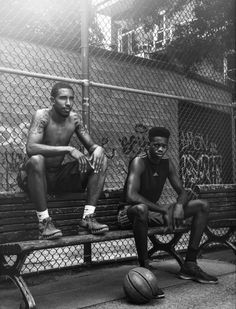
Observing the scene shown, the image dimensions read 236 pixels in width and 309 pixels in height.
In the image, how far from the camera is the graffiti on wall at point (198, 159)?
919 centimetres

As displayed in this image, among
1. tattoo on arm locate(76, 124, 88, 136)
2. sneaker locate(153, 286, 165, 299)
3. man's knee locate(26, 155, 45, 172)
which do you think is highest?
tattoo on arm locate(76, 124, 88, 136)

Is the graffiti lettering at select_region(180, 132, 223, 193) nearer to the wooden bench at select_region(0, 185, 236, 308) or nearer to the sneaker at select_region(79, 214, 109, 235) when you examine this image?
the wooden bench at select_region(0, 185, 236, 308)

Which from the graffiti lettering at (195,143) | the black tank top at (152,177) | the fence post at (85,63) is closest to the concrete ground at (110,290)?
the black tank top at (152,177)

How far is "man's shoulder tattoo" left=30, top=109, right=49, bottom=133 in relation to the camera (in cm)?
384

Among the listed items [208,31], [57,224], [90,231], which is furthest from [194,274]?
[208,31]

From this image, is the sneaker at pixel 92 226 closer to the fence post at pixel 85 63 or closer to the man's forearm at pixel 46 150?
the man's forearm at pixel 46 150

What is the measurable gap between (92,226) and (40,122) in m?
1.06

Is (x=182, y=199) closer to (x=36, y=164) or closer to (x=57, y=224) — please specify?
(x=57, y=224)

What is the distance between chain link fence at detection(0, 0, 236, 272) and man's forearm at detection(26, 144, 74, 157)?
3.69 ft

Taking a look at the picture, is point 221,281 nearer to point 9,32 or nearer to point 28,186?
point 28,186

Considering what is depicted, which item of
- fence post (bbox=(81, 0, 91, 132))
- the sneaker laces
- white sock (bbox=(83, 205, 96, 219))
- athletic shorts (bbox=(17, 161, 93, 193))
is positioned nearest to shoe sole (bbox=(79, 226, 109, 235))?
white sock (bbox=(83, 205, 96, 219))

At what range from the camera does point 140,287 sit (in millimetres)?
3393

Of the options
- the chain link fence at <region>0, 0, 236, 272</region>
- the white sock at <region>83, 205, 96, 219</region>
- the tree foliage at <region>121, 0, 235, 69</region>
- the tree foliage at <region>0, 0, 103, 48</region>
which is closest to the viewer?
the white sock at <region>83, 205, 96, 219</region>

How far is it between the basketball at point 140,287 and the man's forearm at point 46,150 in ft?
3.92
